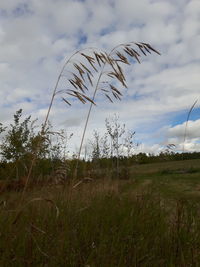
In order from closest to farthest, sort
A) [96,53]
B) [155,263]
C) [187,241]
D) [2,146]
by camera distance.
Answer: [155,263] → [187,241] → [96,53] → [2,146]

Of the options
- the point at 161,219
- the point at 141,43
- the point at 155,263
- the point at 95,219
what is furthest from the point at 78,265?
the point at 141,43

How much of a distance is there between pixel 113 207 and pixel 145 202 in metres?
0.36

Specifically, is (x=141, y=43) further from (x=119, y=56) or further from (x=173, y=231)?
(x=173, y=231)

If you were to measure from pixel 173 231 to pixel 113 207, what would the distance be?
77 cm

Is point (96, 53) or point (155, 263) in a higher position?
point (96, 53)

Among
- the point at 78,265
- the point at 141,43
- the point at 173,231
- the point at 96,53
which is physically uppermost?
the point at 141,43

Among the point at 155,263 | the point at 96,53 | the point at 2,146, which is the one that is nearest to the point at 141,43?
the point at 96,53

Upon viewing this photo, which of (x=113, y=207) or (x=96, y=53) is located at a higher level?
(x=96, y=53)

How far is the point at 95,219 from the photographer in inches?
86.6

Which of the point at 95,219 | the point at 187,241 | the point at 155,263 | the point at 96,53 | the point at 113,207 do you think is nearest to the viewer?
the point at 155,263

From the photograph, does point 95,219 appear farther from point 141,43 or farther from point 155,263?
point 141,43

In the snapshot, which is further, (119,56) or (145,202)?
(145,202)

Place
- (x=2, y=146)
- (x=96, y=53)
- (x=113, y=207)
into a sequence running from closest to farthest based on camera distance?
(x=96, y=53) < (x=113, y=207) < (x=2, y=146)

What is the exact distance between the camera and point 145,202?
8.79 feet
